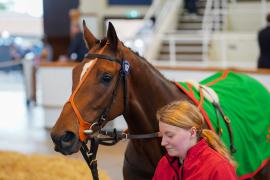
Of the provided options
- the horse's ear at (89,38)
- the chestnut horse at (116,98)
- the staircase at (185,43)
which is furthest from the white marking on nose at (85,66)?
the staircase at (185,43)

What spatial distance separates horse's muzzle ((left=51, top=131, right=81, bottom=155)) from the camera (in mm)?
2287

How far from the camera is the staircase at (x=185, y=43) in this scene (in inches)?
431

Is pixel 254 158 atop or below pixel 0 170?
atop

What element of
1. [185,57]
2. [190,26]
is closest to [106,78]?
[185,57]

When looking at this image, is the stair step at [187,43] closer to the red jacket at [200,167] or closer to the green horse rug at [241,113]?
the green horse rug at [241,113]

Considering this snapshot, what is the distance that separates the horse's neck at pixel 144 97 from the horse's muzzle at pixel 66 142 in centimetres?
46

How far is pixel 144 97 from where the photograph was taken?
109 inches

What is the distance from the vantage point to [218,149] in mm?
2016

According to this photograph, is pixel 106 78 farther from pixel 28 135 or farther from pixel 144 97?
pixel 28 135

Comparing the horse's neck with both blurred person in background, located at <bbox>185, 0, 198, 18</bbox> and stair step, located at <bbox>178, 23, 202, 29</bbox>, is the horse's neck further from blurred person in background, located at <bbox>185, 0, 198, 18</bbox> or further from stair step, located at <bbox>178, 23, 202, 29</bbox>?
blurred person in background, located at <bbox>185, 0, 198, 18</bbox>

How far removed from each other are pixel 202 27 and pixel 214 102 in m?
8.64

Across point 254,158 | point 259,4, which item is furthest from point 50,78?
point 259,4

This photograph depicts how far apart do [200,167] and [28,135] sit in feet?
19.2

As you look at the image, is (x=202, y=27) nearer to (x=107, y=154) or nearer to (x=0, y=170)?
(x=107, y=154)
